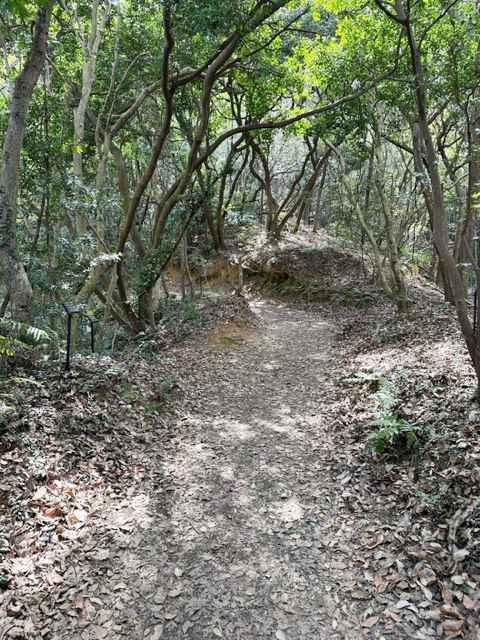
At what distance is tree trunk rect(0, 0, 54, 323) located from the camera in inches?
223

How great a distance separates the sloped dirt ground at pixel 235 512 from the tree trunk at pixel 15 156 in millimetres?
1544

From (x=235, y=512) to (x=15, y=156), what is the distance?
17.8 feet

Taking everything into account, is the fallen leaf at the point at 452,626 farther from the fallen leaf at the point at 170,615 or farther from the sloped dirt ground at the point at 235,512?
the fallen leaf at the point at 170,615

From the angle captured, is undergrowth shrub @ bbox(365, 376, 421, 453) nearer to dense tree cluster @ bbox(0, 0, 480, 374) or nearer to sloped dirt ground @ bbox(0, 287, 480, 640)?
sloped dirt ground @ bbox(0, 287, 480, 640)

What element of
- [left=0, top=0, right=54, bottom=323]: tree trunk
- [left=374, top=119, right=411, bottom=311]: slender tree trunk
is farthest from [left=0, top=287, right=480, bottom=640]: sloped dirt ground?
[left=374, top=119, right=411, bottom=311]: slender tree trunk

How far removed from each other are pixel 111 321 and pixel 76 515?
33.4 ft

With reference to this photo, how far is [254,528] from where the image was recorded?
404cm

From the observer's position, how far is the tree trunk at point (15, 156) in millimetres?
5668

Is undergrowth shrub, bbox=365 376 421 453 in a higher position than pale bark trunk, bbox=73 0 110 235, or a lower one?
lower

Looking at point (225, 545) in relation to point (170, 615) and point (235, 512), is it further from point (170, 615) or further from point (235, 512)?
point (170, 615)

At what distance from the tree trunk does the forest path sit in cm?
320

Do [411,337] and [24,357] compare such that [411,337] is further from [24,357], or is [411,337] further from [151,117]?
[151,117]

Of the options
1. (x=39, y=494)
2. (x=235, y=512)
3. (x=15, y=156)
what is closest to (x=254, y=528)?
(x=235, y=512)

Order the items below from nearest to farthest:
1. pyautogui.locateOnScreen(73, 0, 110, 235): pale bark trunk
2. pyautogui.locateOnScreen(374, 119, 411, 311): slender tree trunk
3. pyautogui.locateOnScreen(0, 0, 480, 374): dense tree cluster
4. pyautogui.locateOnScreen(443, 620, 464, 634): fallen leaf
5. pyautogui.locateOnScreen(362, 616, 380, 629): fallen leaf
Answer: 1. pyautogui.locateOnScreen(443, 620, 464, 634): fallen leaf
2. pyautogui.locateOnScreen(362, 616, 380, 629): fallen leaf
3. pyautogui.locateOnScreen(0, 0, 480, 374): dense tree cluster
4. pyautogui.locateOnScreen(73, 0, 110, 235): pale bark trunk
5. pyautogui.locateOnScreen(374, 119, 411, 311): slender tree trunk
